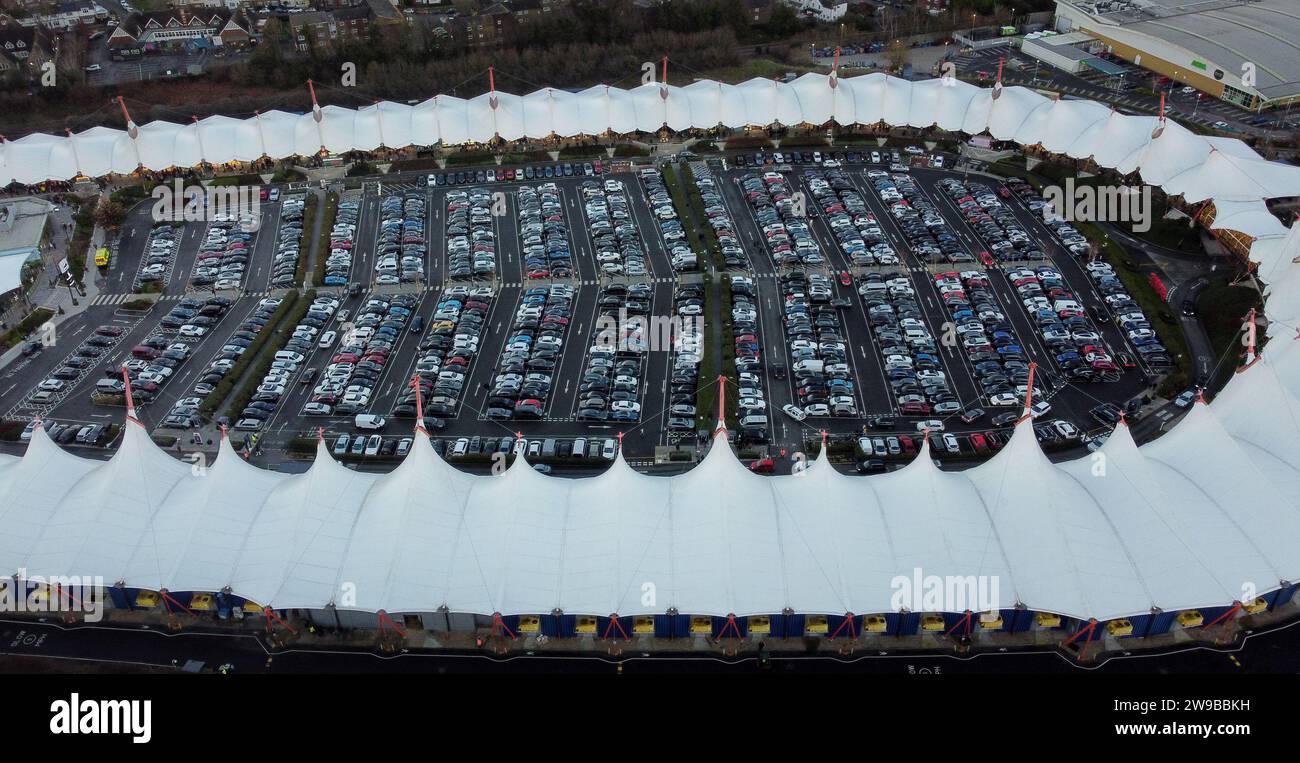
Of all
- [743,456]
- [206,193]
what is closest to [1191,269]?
[743,456]

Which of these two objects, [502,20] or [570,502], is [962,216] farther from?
[502,20]

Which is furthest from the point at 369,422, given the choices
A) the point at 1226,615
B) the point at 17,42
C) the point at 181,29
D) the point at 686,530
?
the point at 17,42

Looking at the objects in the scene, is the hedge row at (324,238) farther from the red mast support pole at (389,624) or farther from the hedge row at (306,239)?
the red mast support pole at (389,624)

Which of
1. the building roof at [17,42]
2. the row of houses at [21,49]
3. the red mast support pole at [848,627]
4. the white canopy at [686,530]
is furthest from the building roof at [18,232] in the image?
the red mast support pole at [848,627]

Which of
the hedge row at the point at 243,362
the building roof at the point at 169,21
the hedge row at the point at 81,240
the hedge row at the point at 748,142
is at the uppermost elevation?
the building roof at the point at 169,21

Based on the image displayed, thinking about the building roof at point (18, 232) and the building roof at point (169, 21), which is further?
the building roof at point (169, 21)

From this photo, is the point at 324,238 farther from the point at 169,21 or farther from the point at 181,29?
the point at 169,21

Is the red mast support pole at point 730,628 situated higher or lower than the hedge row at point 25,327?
lower

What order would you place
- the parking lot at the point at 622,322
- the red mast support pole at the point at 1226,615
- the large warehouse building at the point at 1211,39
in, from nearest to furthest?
1. the red mast support pole at the point at 1226,615
2. the parking lot at the point at 622,322
3. the large warehouse building at the point at 1211,39
